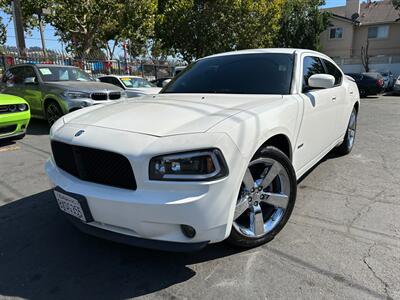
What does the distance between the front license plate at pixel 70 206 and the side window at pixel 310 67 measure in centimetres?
249

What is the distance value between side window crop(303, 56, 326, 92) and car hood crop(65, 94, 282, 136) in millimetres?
702

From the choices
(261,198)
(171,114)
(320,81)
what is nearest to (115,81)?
(320,81)

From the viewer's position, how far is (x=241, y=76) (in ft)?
12.3

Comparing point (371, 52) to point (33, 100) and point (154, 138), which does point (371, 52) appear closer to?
point (33, 100)

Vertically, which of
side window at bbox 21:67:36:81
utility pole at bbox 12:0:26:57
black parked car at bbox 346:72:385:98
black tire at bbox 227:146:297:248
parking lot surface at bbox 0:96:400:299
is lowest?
black parked car at bbox 346:72:385:98

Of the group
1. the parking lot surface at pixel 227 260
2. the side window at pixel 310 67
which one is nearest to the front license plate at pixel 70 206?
the parking lot surface at pixel 227 260

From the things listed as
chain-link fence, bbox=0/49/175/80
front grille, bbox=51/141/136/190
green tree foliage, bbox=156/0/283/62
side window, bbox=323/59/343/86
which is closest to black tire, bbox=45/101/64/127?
chain-link fence, bbox=0/49/175/80

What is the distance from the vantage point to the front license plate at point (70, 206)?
251 cm

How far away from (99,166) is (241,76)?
1.91 metres

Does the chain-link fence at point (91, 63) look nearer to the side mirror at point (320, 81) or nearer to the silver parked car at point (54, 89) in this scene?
the silver parked car at point (54, 89)

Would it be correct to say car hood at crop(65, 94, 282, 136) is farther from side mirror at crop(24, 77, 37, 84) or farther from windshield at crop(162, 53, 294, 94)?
side mirror at crop(24, 77, 37, 84)

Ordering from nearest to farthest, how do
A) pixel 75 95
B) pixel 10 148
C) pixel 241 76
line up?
pixel 241 76 → pixel 10 148 → pixel 75 95

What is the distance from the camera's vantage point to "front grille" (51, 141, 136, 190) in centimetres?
238

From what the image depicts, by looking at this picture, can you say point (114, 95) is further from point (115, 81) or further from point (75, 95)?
point (115, 81)
